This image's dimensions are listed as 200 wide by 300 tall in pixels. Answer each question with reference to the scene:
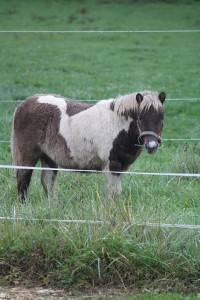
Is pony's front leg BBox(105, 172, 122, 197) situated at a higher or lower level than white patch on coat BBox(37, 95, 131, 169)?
lower

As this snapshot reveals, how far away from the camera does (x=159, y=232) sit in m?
6.26

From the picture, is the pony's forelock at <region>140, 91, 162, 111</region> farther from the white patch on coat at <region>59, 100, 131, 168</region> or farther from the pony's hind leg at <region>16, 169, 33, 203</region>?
the pony's hind leg at <region>16, 169, 33, 203</region>

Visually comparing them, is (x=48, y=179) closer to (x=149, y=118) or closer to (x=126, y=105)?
(x=126, y=105)

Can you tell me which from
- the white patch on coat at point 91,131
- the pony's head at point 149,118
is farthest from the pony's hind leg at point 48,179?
the pony's head at point 149,118

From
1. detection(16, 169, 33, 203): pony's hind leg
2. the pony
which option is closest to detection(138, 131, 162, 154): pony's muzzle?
the pony

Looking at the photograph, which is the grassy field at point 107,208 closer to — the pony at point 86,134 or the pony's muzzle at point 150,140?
the pony at point 86,134

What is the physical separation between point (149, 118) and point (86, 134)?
2.42 ft

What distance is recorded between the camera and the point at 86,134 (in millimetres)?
7898

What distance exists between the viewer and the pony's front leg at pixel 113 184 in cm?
763

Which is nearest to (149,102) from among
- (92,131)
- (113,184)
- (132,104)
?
(132,104)

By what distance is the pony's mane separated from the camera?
24.8 ft

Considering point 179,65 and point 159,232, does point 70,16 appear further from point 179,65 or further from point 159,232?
point 159,232

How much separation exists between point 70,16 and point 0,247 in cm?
2037

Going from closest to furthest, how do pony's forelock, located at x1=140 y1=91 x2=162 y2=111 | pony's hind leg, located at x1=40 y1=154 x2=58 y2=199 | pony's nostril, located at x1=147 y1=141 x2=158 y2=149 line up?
pony's nostril, located at x1=147 y1=141 x2=158 y2=149 < pony's forelock, located at x1=140 y1=91 x2=162 y2=111 < pony's hind leg, located at x1=40 y1=154 x2=58 y2=199
